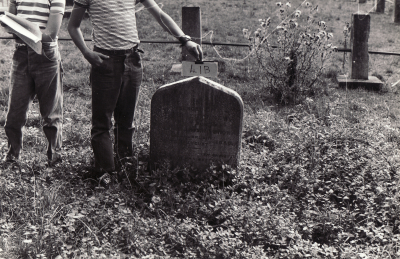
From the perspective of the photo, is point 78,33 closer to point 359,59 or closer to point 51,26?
point 51,26

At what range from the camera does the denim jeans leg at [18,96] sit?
4556 millimetres

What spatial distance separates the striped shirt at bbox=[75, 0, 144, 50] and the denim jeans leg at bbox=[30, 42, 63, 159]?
0.52 m

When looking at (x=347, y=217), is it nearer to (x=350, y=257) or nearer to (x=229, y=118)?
(x=350, y=257)

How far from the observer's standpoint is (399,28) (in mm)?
12359

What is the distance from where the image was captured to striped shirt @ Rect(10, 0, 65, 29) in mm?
4367

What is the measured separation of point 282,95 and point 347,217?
11.9 feet

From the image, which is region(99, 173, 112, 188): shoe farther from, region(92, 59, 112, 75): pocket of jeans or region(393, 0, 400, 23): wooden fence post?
region(393, 0, 400, 23): wooden fence post

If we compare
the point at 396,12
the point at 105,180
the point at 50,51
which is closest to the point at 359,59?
the point at 396,12

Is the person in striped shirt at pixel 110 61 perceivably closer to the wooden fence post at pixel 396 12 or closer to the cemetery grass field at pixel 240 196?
the cemetery grass field at pixel 240 196

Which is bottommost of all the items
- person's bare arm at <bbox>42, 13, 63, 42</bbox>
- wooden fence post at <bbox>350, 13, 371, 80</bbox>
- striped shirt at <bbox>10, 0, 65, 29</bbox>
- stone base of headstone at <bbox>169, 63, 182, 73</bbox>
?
stone base of headstone at <bbox>169, 63, 182, 73</bbox>

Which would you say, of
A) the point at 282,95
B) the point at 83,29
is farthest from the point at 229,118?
the point at 83,29

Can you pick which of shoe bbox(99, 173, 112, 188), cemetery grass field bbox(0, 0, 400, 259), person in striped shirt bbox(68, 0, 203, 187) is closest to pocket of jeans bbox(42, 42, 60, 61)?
person in striped shirt bbox(68, 0, 203, 187)

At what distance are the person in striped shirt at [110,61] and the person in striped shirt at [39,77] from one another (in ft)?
0.87

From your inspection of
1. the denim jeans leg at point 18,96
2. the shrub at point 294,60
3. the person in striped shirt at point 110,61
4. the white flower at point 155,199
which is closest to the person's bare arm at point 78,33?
the person in striped shirt at point 110,61
